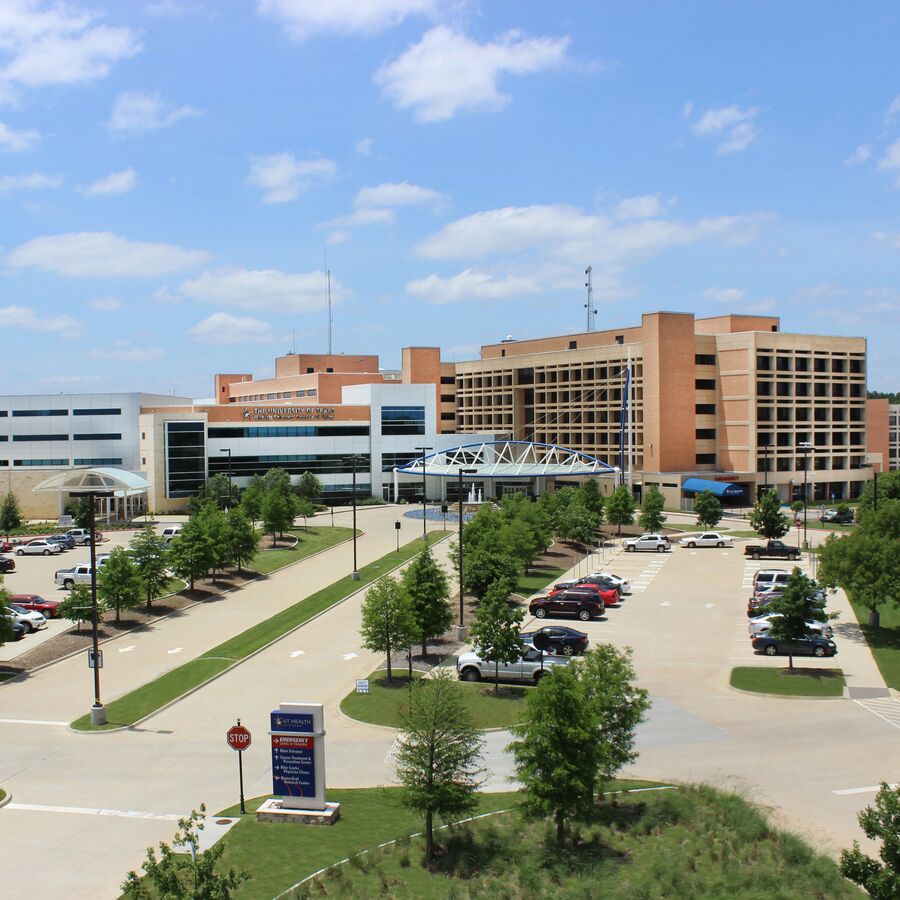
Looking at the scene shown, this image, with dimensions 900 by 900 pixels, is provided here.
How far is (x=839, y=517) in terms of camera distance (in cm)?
7944

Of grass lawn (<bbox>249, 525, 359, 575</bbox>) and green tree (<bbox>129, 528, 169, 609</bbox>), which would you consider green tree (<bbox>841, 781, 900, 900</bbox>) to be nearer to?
green tree (<bbox>129, 528, 169, 609</bbox>)

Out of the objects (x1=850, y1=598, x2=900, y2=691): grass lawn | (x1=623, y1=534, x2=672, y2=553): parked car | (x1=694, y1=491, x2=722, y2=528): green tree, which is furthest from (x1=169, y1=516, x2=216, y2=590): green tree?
(x1=694, y1=491, x2=722, y2=528): green tree

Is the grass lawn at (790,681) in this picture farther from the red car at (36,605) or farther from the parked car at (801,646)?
the red car at (36,605)

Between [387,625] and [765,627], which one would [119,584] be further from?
[765,627]

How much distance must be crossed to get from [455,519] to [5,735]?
2259 inches

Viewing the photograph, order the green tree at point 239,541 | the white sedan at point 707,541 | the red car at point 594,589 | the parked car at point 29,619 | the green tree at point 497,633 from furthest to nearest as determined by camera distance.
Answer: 1. the white sedan at point 707,541
2. the green tree at point 239,541
3. the red car at point 594,589
4. the parked car at point 29,619
5. the green tree at point 497,633

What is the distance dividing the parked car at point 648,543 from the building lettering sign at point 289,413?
4361 cm

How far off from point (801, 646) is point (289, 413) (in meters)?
69.5

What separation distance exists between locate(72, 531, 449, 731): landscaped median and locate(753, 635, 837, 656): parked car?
65.6ft

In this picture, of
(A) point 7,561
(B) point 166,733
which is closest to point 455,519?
(A) point 7,561

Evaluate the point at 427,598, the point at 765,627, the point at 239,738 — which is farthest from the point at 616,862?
the point at 765,627

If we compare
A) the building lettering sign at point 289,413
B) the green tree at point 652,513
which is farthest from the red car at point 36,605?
the building lettering sign at point 289,413

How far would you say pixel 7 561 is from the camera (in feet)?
188

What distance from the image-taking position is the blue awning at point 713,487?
87562 mm
